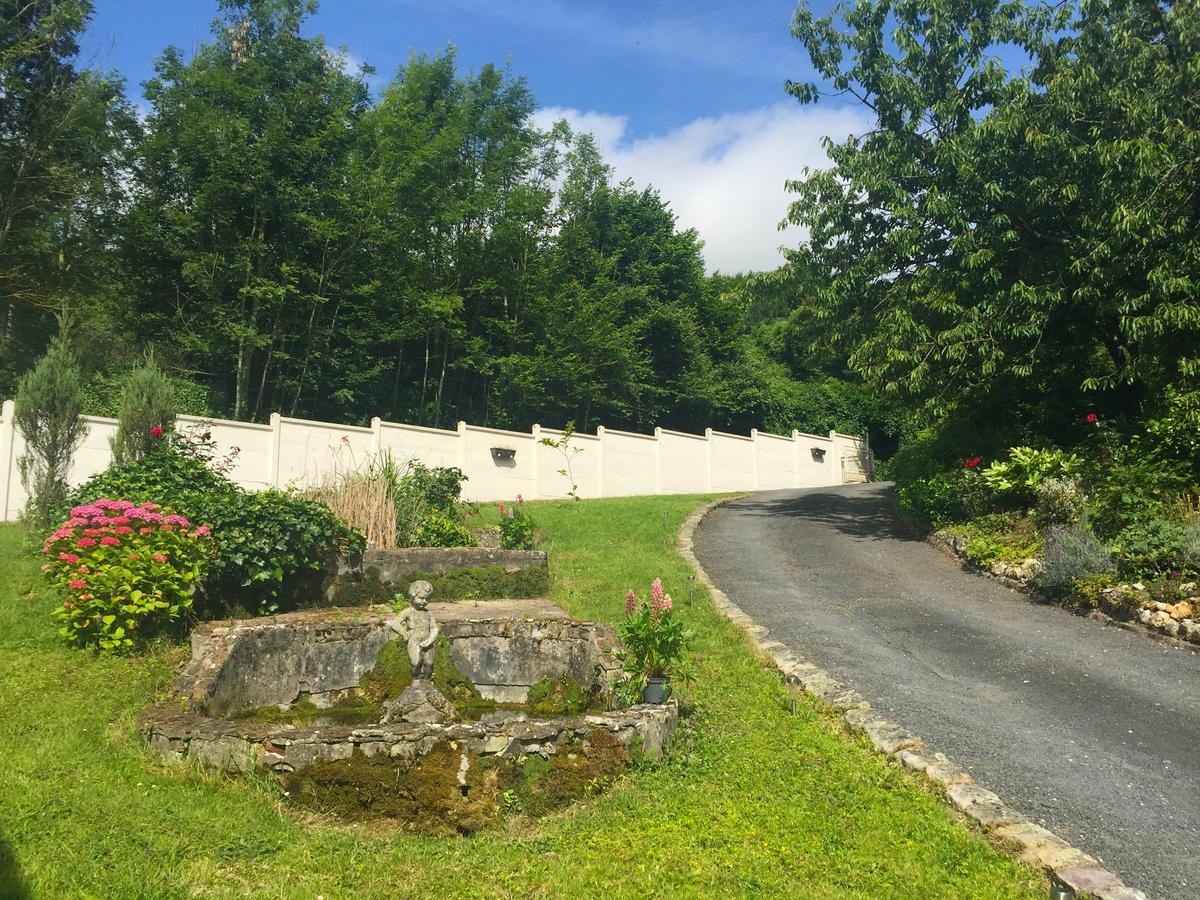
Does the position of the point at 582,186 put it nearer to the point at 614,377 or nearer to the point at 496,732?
the point at 614,377

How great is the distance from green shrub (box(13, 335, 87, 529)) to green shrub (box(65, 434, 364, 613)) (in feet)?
8.63

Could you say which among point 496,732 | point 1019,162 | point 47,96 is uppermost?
point 47,96

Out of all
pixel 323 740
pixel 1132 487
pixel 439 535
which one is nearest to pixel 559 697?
pixel 323 740

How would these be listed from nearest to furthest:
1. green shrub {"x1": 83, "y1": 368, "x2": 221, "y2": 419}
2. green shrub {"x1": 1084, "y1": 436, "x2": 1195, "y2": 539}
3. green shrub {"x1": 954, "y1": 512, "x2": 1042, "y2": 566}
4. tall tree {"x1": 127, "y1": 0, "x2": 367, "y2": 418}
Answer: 1. green shrub {"x1": 1084, "y1": 436, "x2": 1195, "y2": 539}
2. green shrub {"x1": 954, "y1": 512, "x2": 1042, "y2": 566}
3. green shrub {"x1": 83, "y1": 368, "x2": 221, "y2": 419}
4. tall tree {"x1": 127, "y1": 0, "x2": 367, "y2": 418}

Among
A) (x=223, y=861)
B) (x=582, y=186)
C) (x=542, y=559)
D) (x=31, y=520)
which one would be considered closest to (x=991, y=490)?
(x=542, y=559)

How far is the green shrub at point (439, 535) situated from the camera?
11.2 meters

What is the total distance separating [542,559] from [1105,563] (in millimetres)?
6681

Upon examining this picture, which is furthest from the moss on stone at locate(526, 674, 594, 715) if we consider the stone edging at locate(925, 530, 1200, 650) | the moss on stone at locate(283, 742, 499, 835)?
the stone edging at locate(925, 530, 1200, 650)

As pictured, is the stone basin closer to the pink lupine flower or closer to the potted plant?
the potted plant

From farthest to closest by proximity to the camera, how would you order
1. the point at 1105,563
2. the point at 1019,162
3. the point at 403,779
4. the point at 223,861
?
the point at 1019,162, the point at 1105,563, the point at 403,779, the point at 223,861

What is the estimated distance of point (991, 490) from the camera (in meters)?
13.1

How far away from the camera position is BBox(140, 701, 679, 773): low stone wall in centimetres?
484

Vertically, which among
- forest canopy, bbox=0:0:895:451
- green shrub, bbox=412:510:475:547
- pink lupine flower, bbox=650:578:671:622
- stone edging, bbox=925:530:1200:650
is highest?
forest canopy, bbox=0:0:895:451

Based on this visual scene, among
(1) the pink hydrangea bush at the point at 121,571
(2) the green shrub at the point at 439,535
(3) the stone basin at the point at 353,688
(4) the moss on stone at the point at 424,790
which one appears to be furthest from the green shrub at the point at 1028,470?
(1) the pink hydrangea bush at the point at 121,571
